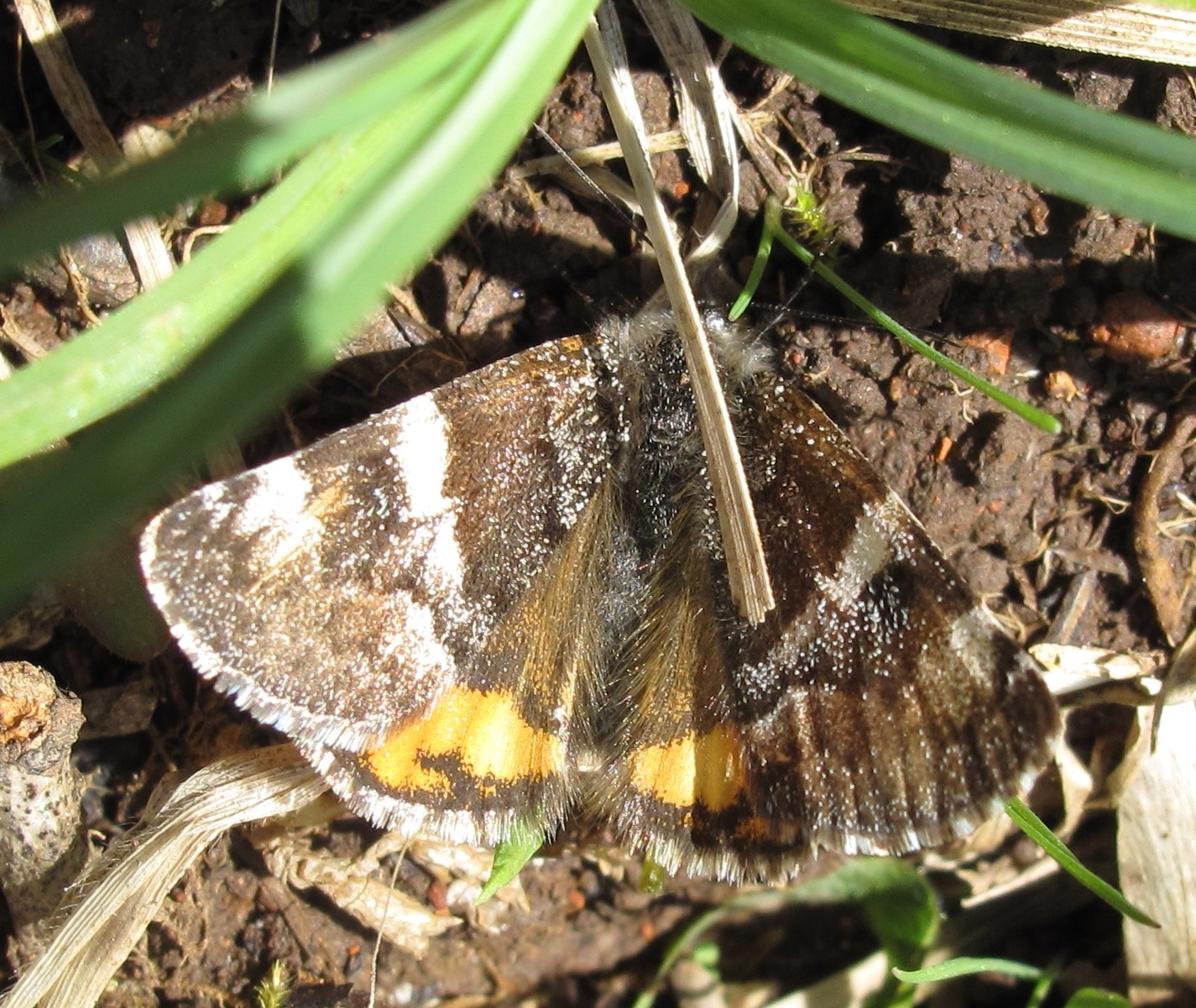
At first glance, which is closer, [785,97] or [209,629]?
[209,629]

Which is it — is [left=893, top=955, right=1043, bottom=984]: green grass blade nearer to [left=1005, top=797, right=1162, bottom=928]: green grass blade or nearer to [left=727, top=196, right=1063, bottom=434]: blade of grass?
[left=1005, top=797, right=1162, bottom=928]: green grass blade

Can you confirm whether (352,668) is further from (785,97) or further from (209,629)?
(785,97)

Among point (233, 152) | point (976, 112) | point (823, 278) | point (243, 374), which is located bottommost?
point (823, 278)

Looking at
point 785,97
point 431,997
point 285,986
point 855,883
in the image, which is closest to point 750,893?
point 855,883

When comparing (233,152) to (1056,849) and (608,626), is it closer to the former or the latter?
(608,626)

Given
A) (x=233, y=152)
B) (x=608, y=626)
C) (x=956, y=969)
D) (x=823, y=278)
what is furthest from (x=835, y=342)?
(x=233, y=152)

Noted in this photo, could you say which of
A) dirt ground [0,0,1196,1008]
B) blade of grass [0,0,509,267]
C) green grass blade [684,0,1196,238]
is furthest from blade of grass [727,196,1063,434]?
blade of grass [0,0,509,267]
